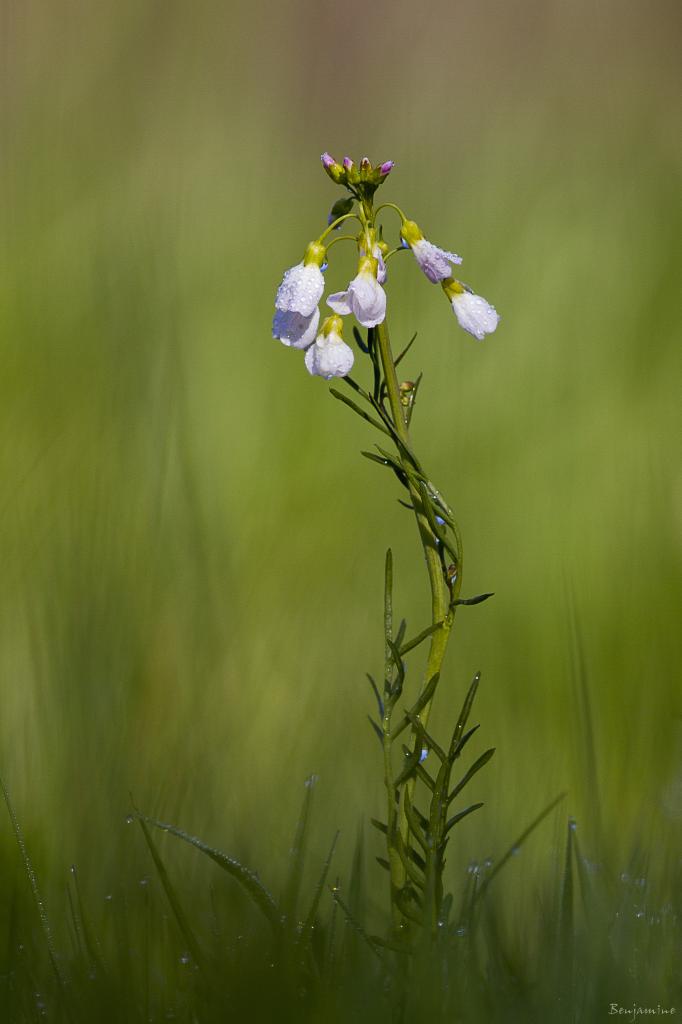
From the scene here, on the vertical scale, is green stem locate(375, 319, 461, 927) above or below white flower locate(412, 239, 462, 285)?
below

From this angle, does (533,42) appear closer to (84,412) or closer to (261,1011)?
(84,412)

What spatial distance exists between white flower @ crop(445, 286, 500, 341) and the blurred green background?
0.24 metres

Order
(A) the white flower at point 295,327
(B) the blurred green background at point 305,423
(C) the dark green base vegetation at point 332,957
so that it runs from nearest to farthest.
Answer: (C) the dark green base vegetation at point 332,957
(A) the white flower at point 295,327
(B) the blurred green background at point 305,423

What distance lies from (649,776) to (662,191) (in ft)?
3.87

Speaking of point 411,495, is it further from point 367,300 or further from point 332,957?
point 332,957

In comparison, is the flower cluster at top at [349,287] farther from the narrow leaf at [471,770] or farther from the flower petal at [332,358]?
the narrow leaf at [471,770]

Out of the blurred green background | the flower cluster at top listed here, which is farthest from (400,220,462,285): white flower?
the blurred green background

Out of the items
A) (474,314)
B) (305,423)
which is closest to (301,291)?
(474,314)

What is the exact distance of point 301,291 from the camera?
663mm

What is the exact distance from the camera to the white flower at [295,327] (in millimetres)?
684

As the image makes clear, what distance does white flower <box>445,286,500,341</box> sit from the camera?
710 mm

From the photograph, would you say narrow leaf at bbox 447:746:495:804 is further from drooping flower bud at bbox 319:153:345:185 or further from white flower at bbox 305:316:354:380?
drooping flower bud at bbox 319:153:345:185

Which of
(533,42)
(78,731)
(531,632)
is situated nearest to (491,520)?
(531,632)

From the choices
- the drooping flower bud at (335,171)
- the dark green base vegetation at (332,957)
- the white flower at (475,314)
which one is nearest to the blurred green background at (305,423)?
the dark green base vegetation at (332,957)
